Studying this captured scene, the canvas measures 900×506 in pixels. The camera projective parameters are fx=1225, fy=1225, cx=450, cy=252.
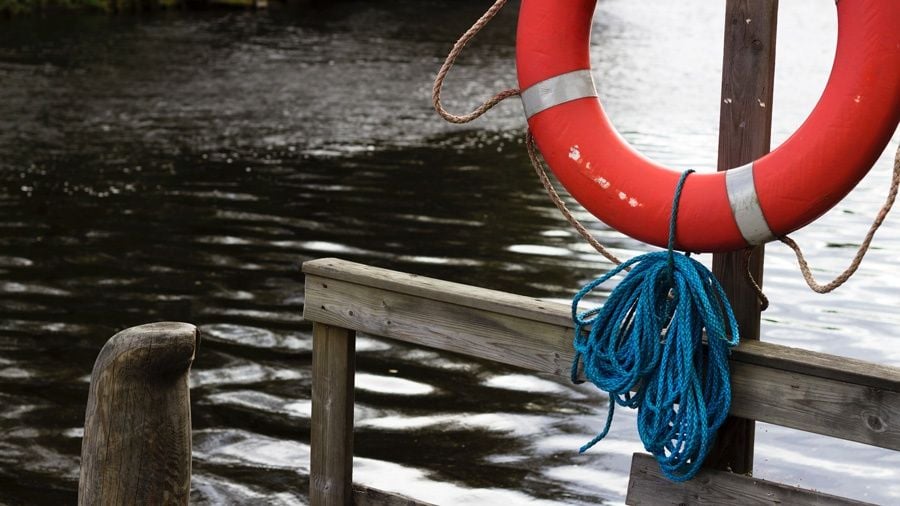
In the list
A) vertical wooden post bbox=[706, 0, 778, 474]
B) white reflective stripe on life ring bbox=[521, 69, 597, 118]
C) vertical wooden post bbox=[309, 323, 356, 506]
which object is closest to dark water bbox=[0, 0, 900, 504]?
vertical wooden post bbox=[309, 323, 356, 506]

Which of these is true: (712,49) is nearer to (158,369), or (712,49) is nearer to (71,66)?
(71,66)

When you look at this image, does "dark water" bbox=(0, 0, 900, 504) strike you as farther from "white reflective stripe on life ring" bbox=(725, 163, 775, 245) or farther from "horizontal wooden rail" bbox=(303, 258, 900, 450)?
"white reflective stripe on life ring" bbox=(725, 163, 775, 245)

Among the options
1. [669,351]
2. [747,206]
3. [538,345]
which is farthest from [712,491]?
[747,206]

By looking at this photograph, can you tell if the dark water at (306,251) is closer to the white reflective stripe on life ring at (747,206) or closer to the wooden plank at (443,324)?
the wooden plank at (443,324)

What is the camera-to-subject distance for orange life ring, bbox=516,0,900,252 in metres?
2.12

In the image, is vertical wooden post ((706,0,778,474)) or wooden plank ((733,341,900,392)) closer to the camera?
wooden plank ((733,341,900,392))

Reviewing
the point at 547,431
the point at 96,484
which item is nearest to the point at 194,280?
the point at 547,431

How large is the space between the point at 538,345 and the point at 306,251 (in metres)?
3.84

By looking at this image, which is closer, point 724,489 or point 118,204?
point 724,489

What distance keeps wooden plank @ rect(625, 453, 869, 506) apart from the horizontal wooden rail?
13 centimetres

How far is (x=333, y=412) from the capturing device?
2.75 meters

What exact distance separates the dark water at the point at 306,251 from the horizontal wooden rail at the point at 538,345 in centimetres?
100

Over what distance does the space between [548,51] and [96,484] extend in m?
1.20

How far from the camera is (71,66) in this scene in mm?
13172
